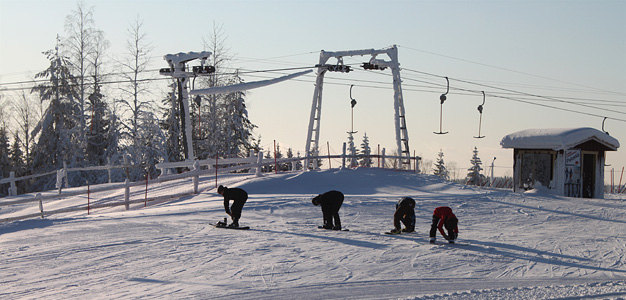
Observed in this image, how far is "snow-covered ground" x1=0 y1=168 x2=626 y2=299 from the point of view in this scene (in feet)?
34.1

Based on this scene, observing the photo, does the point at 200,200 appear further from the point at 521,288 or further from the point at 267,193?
the point at 521,288

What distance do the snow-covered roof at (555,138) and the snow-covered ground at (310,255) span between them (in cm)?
452

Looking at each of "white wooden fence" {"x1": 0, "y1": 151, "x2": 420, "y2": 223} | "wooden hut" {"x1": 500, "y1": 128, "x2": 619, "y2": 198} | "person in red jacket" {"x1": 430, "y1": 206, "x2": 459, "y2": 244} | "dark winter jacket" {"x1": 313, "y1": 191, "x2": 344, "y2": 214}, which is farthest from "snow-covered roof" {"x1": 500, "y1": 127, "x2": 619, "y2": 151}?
"dark winter jacket" {"x1": 313, "y1": 191, "x2": 344, "y2": 214}

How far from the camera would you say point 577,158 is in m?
26.4

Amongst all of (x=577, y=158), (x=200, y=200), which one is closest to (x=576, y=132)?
(x=577, y=158)

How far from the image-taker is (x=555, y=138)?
26.0 m

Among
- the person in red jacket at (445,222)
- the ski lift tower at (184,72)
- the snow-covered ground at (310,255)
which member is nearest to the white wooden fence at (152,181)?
the snow-covered ground at (310,255)

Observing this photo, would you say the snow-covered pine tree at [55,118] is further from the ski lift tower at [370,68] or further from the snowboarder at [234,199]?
the snowboarder at [234,199]

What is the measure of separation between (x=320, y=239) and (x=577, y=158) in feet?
52.2

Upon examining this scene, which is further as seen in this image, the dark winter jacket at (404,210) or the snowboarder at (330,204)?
the snowboarder at (330,204)

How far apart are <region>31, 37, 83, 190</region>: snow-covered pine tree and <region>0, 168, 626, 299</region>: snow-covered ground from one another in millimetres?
31091

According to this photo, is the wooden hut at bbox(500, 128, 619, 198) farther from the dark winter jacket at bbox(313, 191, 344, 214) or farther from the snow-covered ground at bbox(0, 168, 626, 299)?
the dark winter jacket at bbox(313, 191, 344, 214)

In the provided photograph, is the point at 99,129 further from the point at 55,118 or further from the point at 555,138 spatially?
the point at 555,138

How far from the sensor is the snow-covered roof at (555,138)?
2595cm
